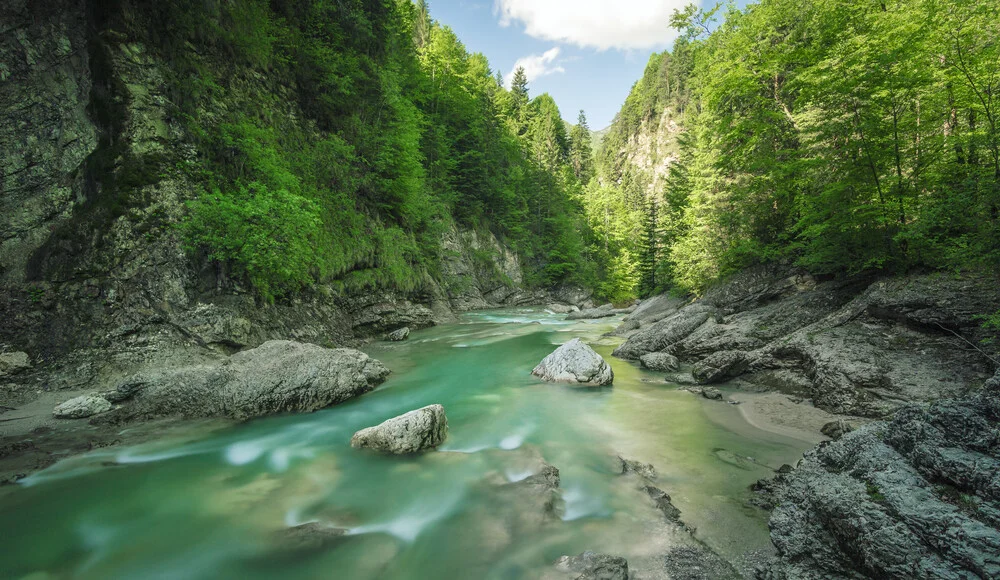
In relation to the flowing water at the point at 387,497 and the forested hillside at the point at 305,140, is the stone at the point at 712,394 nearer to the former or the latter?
the flowing water at the point at 387,497

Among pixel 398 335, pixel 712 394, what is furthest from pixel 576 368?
pixel 398 335

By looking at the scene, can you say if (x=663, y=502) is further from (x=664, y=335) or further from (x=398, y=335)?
(x=398, y=335)

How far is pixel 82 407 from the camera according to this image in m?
6.19

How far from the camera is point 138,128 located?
869 cm

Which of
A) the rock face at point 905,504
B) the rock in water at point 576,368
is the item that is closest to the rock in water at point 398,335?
the rock in water at point 576,368

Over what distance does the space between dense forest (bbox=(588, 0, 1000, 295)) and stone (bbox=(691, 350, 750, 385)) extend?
3146mm

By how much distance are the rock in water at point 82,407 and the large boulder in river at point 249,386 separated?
313 millimetres

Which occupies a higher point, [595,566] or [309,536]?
[309,536]

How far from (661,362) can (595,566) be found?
7685mm

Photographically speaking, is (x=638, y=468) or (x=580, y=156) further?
(x=580, y=156)

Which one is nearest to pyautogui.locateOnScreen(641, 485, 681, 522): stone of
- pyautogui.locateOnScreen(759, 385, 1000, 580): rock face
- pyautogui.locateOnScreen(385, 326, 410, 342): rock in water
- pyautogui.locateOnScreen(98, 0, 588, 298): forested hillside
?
pyautogui.locateOnScreen(759, 385, 1000, 580): rock face

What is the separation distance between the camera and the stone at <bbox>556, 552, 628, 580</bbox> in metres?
3.09

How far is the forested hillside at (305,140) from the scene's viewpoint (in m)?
8.96

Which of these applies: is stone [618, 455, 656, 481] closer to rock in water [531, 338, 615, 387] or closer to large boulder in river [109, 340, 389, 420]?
rock in water [531, 338, 615, 387]
